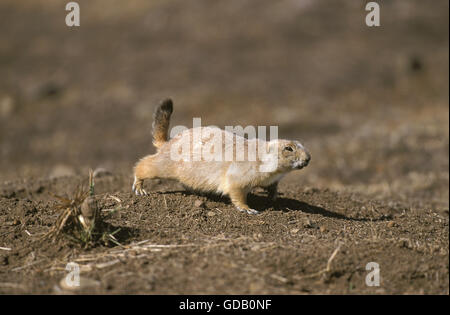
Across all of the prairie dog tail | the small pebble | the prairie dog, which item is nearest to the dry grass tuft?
the small pebble

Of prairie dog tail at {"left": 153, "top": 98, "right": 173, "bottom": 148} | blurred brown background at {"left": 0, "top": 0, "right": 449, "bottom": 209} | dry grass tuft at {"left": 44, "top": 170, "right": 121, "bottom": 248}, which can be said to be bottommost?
dry grass tuft at {"left": 44, "top": 170, "right": 121, "bottom": 248}

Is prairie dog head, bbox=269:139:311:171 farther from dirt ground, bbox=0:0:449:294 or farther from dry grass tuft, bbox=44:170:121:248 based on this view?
dry grass tuft, bbox=44:170:121:248

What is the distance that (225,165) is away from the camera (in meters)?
6.58

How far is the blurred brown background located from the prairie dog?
11.1 ft

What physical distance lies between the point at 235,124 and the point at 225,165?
10.4 m

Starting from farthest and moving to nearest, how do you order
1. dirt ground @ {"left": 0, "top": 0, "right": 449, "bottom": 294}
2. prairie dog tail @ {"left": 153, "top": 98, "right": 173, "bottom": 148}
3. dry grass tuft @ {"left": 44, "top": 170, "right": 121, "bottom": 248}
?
1. prairie dog tail @ {"left": 153, "top": 98, "right": 173, "bottom": 148}
2. dry grass tuft @ {"left": 44, "top": 170, "right": 121, "bottom": 248}
3. dirt ground @ {"left": 0, "top": 0, "right": 449, "bottom": 294}

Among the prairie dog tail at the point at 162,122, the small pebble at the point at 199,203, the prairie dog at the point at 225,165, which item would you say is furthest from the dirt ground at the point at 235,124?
the prairie dog tail at the point at 162,122

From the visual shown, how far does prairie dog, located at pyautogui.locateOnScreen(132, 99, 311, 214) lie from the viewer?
6.46 meters

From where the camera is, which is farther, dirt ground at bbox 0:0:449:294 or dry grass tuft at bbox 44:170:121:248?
dry grass tuft at bbox 44:170:121:248

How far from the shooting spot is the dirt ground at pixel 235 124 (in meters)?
4.60

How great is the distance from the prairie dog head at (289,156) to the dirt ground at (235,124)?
555mm

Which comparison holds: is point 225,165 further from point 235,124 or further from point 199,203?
point 235,124

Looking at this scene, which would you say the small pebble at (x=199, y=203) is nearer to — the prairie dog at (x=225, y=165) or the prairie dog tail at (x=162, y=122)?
the prairie dog at (x=225, y=165)

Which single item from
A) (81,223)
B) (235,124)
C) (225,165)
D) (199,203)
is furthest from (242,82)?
(81,223)
